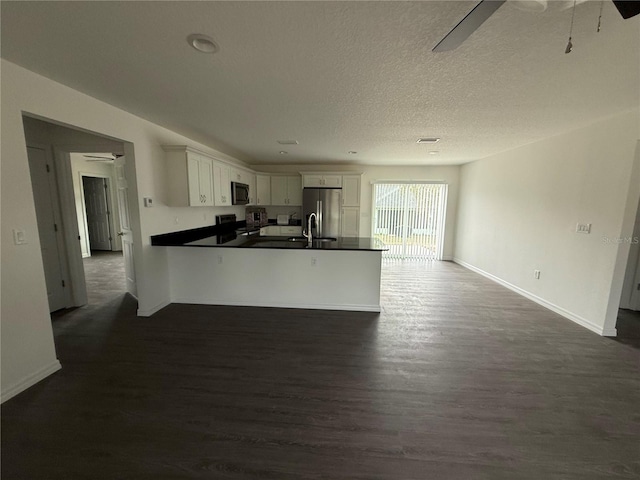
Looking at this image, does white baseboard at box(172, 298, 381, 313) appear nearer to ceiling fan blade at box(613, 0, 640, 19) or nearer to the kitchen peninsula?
the kitchen peninsula

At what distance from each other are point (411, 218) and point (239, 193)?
434cm

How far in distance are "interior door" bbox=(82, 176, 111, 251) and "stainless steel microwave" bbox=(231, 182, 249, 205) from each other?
15.4 ft

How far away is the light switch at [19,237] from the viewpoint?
73.3 inches

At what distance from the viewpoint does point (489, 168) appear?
5043 mm

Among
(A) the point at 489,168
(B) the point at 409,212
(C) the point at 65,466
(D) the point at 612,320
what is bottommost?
(C) the point at 65,466

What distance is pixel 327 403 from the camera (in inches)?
72.7

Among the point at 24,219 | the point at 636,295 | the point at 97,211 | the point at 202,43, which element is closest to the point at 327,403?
the point at 202,43

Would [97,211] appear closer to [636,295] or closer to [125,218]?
[125,218]

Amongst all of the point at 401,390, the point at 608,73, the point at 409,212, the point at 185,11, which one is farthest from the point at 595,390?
the point at 409,212

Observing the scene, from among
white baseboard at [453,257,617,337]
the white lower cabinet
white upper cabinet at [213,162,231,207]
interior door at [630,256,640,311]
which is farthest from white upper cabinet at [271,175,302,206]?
interior door at [630,256,640,311]

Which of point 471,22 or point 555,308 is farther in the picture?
point 555,308

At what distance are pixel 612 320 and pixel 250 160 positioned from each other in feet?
21.1

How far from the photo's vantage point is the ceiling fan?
38.1 inches

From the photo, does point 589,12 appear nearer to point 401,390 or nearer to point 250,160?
point 401,390
